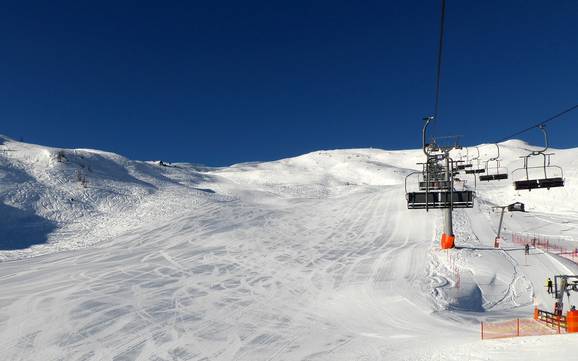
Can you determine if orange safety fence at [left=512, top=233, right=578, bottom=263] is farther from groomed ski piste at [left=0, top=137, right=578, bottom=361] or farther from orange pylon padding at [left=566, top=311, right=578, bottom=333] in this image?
orange pylon padding at [left=566, top=311, right=578, bottom=333]

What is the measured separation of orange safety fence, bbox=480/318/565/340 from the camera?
12.5 m

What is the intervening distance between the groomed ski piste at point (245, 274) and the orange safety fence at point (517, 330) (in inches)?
24.7

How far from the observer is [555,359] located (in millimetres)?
9289

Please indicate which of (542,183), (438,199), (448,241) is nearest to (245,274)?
(438,199)

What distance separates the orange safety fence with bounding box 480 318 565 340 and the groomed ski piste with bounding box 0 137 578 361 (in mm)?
628

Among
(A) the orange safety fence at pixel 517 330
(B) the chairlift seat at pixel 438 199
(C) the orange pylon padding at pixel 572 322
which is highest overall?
(B) the chairlift seat at pixel 438 199

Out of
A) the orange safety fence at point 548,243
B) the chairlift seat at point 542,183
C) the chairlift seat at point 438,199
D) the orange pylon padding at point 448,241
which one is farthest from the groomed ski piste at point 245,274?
the chairlift seat at point 542,183

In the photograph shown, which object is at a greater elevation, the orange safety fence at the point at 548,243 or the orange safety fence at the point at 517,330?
the orange safety fence at the point at 548,243

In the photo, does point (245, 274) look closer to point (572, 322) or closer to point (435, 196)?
point (435, 196)

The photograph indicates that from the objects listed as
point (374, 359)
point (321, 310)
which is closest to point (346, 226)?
point (321, 310)

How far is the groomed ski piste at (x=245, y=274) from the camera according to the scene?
12.4 meters

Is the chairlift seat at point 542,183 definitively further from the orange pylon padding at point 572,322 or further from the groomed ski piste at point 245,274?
the orange pylon padding at point 572,322

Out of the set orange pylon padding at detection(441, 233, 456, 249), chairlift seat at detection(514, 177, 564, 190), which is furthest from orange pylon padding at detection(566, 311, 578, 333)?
orange pylon padding at detection(441, 233, 456, 249)

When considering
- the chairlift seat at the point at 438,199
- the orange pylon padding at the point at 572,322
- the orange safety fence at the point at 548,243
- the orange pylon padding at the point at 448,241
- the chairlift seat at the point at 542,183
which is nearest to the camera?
the orange pylon padding at the point at 572,322
